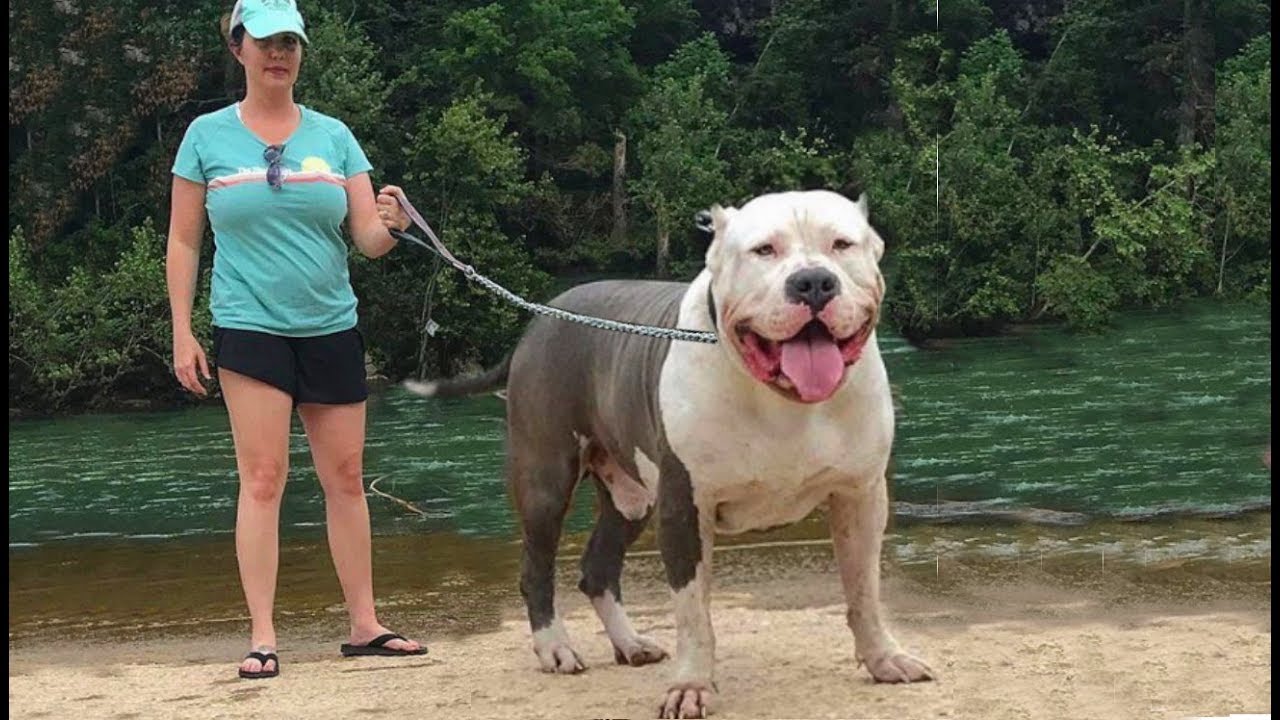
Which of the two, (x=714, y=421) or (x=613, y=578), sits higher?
(x=714, y=421)

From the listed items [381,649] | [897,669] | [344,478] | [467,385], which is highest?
[467,385]

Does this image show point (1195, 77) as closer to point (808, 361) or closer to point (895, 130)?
point (895, 130)

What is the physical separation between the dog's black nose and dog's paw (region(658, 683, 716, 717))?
2.79 feet

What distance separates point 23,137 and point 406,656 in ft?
12.8

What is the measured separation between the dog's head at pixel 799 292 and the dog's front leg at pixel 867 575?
1.37 feet

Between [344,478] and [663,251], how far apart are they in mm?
1803

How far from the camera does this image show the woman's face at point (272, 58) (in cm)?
400

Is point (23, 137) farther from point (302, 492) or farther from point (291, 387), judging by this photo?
point (291, 387)

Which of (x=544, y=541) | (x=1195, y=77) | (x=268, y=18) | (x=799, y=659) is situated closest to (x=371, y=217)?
(x=268, y=18)

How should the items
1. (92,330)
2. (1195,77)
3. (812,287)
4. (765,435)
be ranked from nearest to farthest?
(812,287) → (765,435) → (1195,77) → (92,330)

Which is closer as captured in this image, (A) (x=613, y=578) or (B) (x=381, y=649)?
(A) (x=613, y=578)

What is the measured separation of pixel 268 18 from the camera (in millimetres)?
4004

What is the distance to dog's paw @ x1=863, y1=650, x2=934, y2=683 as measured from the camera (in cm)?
376

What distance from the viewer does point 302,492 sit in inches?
290
